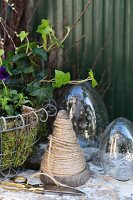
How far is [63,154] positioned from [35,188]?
119 millimetres

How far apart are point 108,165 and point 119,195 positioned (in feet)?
0.45

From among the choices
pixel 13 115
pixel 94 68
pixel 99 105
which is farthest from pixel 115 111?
pixel 13 115

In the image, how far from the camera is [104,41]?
1.74 metres

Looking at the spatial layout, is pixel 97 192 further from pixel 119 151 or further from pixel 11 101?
pixel 11 101

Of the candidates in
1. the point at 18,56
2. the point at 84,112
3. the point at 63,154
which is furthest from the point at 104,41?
the point at 63,154

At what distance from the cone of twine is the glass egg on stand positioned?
0.20 meters

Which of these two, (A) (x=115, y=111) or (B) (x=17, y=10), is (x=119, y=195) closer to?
(A) (x=115, y=111)

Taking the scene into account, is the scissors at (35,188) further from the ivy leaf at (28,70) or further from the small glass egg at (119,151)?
the ivy leaf at (28,70)

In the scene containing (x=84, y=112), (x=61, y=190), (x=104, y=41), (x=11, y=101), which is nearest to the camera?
(x=61, y=190)

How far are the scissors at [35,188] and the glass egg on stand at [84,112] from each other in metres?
0.29

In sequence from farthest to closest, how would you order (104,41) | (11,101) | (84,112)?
(104,41) < (84,112) < (11,101)

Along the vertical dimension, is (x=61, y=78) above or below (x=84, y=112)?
above

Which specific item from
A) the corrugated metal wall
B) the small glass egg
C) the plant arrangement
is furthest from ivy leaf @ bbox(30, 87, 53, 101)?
the corrugated metal wall

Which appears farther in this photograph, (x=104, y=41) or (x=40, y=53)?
(x=104, y=41)
